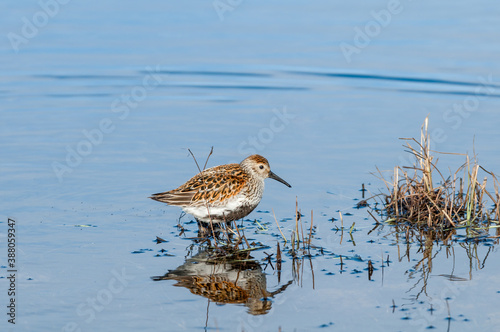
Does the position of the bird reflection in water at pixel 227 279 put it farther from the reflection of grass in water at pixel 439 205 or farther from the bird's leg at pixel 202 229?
the reflection of grass in water at pixel 439 205

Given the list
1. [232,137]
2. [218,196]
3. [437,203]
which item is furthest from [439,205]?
[232,137]

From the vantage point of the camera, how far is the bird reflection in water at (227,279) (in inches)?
336

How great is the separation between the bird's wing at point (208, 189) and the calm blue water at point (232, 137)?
1.60 ft

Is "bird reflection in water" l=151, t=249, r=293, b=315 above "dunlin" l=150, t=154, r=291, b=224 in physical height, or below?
below

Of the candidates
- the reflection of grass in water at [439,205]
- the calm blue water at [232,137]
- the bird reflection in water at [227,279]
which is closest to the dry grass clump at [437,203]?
the reflection of grass in water at [439,205]

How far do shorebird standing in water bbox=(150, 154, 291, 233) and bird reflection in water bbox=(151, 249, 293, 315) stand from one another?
0.79m

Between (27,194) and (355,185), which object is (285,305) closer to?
(355,185)

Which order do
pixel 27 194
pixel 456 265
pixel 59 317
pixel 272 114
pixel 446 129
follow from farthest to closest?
pixel 272 114 → pixel 446 129 → pixel 27 194 → pixel 456 265 → pixel 59 317

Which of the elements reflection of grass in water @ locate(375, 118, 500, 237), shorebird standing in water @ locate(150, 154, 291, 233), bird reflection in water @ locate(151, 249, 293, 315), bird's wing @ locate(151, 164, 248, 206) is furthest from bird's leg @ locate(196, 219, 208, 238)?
reflection of grass in water @ locate(375, 118, 500, 237)

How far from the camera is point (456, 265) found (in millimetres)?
9461

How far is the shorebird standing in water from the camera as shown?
35.0ft

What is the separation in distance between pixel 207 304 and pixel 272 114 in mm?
8764

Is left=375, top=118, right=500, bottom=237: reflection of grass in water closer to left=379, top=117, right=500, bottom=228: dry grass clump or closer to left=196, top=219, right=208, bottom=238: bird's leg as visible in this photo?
left=379, top=117, right=500, bottom=228: dry grass clump

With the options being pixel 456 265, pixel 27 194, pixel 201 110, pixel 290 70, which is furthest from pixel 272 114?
pixel 456 265
